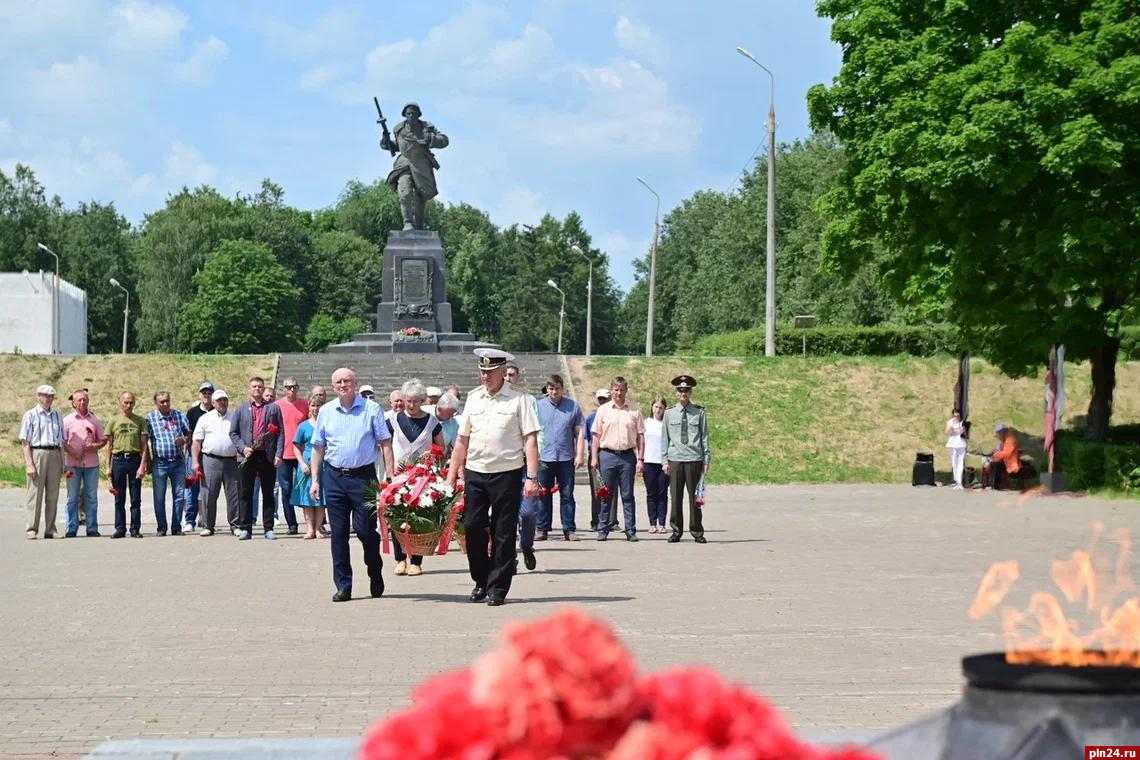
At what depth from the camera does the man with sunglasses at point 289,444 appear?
66.9 feet

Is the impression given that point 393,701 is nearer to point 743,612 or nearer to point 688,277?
point 743,612

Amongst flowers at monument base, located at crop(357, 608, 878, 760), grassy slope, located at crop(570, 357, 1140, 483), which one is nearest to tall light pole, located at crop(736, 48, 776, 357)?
grassy slope, located at crop(570, 357, 1140, 483)

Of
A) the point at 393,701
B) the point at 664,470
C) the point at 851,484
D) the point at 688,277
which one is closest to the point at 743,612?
the point at 393,701

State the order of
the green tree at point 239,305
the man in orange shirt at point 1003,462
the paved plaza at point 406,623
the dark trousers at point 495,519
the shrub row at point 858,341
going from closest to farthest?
1. the paved plaza at point 406,623
2. the dark trousers at point 495,519
3. the man in orange shirt at point 1003,462
4. the shrub row at point 858,341
5. the green tree at point 239,305

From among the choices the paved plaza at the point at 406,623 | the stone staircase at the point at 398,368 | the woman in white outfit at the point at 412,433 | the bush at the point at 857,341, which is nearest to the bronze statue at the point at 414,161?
the stone staircase at the point at 398,368

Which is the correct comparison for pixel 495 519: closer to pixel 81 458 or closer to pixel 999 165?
pixel 81 458

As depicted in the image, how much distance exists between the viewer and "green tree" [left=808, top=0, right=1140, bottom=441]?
89.4 ft

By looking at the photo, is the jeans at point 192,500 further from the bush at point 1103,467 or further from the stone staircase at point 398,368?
the stone staircase at point 398,368

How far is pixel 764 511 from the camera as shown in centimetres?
2481

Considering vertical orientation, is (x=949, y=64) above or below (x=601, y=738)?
above

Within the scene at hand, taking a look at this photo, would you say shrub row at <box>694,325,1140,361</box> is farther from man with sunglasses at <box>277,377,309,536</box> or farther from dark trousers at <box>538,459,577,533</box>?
dark trousers at <box>538,459,577,533</box>

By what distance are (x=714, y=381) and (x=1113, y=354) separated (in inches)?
497

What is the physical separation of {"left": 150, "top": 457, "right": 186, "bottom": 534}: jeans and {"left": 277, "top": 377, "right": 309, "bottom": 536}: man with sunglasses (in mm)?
1283

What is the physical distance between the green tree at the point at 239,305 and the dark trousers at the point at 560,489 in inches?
3111
